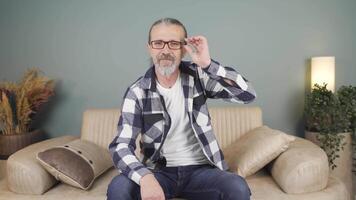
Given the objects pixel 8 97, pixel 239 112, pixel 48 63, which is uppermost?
pixel 48 63

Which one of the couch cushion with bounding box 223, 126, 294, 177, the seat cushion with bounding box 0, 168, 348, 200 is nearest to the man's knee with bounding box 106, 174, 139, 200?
the seat cushion with bounding box 0, 168, 348, 200

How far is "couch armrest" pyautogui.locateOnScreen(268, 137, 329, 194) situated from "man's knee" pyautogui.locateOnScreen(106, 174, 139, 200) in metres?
0.77

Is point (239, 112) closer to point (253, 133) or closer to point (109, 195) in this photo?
point (253, 133)

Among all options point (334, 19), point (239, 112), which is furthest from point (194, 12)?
point (334, 19)

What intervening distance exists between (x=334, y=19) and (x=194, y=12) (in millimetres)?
1053

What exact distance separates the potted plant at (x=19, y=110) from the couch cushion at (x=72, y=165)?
61 centimetres

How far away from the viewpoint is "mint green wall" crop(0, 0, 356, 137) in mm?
2621

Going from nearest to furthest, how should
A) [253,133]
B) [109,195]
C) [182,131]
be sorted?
[109,195] → [182,131] → [253,133]

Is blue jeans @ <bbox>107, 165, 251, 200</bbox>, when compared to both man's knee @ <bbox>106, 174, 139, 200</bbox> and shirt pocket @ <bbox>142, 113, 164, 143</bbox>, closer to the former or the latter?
man's knee @ <bbox>106, 174, 139, 200</bbox>

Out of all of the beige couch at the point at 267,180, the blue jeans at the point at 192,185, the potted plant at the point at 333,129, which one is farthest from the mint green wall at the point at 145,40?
the blue jeans at the point at 192,185

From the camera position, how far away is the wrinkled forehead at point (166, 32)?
152 cm

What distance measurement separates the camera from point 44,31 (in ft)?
8.88

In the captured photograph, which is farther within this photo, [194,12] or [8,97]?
[194,12]

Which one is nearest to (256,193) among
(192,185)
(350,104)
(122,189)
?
(192,185)
